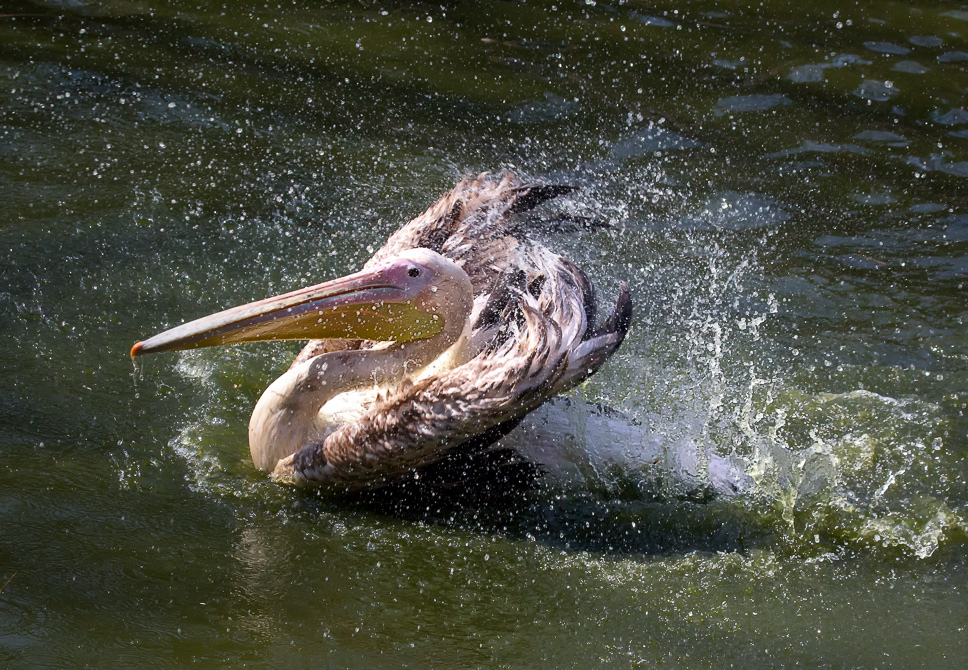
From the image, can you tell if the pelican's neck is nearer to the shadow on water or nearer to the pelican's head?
the pelican's head

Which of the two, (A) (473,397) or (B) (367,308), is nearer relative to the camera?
(A) (473,397)

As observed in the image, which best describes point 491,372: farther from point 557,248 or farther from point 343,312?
point 557,248

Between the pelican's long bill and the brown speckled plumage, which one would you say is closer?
the brown speckled plumage

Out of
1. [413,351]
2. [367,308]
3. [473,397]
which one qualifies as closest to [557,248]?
[413,351]

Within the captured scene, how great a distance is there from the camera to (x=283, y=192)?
6152 millimetres

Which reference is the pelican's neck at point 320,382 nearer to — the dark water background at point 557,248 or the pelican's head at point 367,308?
the pelican's head at point 367,308

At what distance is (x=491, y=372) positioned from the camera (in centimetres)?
379

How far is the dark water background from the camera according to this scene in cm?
338

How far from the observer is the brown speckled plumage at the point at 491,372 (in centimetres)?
374

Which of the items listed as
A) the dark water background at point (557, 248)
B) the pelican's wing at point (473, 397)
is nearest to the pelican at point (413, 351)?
the pelican's wing at point (473, 397)

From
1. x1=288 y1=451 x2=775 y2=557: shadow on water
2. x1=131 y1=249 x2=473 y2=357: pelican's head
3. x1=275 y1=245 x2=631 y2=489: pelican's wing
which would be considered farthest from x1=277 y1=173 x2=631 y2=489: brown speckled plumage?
x1=131 y1=249 x2=473 y2=357: pelican's head

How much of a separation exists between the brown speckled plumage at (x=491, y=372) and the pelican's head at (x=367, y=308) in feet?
0.73

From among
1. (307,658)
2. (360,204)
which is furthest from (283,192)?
(307,658)

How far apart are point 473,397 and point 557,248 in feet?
6.35
